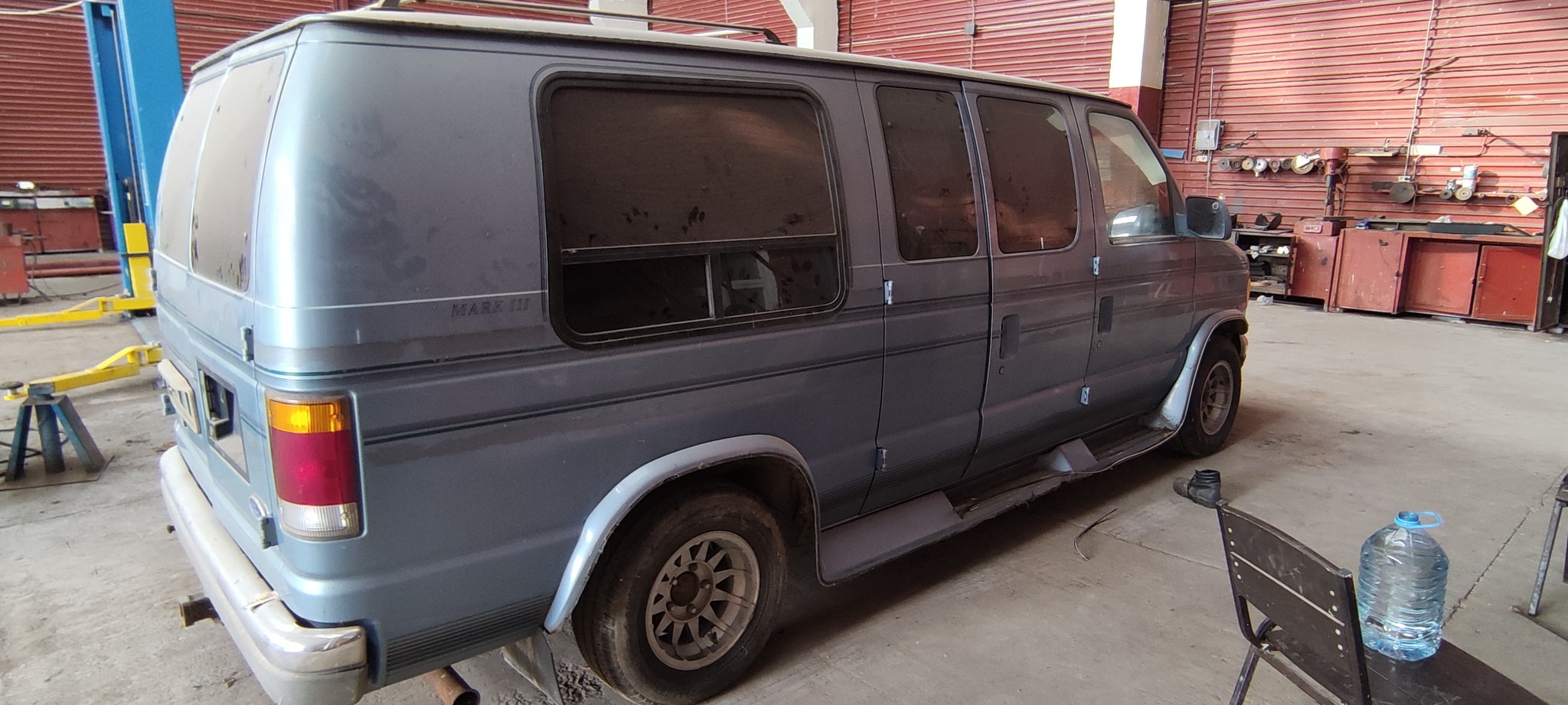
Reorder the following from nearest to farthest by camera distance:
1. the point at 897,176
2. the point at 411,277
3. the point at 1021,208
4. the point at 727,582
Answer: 1. the point at 411,277
2. the point at 727,582
3. the point at 897,176
4. the point at 1021,208

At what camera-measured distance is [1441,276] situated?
962 centimetres

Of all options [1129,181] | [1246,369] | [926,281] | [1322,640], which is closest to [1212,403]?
[1129,181]

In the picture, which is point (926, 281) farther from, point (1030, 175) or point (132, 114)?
point (132, 114)

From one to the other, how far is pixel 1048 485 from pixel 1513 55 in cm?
966

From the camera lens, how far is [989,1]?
1252cm

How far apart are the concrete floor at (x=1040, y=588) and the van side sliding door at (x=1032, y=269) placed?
611 millimetres

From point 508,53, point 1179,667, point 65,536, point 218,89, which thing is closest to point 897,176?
point 508,53

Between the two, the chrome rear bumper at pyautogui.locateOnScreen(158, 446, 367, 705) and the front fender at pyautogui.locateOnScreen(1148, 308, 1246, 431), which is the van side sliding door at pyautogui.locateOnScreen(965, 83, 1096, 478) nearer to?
the front fender at pyautogui.locateOnScreen(1148, 308, 1246, 431)

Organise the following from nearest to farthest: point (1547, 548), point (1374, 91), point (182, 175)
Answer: point (182, 175)
point (1547, 548)
point (1374, 91)

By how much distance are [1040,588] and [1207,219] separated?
2253 millimetres

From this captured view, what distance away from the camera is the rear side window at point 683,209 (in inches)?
86.7

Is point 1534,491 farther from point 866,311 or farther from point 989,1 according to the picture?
point 989,1

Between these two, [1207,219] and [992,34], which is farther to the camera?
[992,34]

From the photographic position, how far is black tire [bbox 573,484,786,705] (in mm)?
2410
